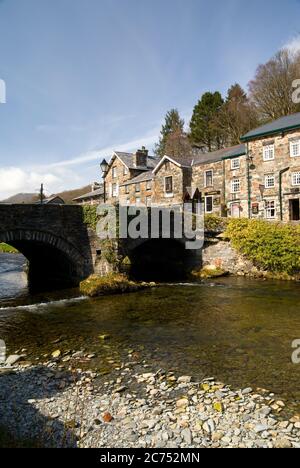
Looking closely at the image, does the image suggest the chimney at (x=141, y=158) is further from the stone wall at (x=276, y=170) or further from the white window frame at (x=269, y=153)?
the white window frame at (x=269, y=153)

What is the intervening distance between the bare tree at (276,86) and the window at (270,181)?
55.9 feet

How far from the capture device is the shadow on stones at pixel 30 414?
5.25 meters

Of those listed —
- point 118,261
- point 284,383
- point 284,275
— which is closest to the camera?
point 284,383

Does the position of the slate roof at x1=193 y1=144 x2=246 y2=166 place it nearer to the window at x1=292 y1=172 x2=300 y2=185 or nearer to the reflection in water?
the window at x1=292 y1=172 x2=300 y2=185

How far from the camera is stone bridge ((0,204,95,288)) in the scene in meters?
16.6

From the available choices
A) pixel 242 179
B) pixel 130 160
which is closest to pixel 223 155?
pixel 242 179

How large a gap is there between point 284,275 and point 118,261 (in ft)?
37.2

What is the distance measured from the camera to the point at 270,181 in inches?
1209

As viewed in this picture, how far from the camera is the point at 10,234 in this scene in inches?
646

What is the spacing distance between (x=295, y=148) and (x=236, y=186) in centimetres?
680
